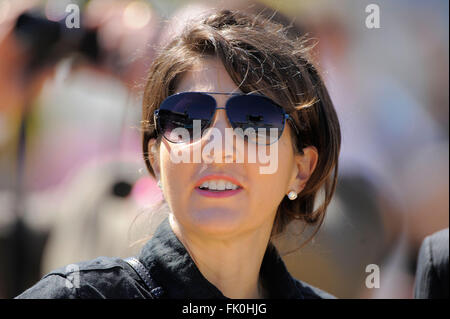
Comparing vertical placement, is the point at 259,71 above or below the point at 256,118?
above

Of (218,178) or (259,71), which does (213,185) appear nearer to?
(218,178)

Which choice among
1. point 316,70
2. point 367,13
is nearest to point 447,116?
point 367,13

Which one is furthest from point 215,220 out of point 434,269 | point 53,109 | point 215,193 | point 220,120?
point 53,109

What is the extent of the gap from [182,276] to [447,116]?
7.15 ft

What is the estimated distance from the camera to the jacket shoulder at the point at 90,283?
4.23ft

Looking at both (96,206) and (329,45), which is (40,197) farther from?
(329,45)

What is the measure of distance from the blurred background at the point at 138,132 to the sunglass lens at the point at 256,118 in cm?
134

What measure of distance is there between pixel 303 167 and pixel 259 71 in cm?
38

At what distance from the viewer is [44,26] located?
2.90 meters

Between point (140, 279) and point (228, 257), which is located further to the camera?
point (228, 257)

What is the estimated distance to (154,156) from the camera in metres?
1.73

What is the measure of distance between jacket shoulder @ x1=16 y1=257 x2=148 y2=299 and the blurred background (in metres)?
1.41

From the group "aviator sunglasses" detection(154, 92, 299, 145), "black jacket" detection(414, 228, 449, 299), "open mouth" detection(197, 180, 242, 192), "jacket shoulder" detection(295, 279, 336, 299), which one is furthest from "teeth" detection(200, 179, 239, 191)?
"black jacket" detection(414, 228, 449, 299)
